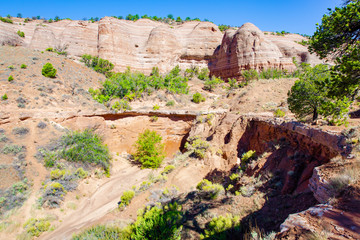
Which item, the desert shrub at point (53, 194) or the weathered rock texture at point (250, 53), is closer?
the desert shrub at point (53, 194)

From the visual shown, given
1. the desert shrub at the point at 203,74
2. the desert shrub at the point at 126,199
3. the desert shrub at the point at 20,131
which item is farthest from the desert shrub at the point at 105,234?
the desert shrub at the point at 203,74

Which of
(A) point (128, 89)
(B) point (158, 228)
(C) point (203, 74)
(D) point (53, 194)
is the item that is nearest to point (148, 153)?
(D) point (53, 194)

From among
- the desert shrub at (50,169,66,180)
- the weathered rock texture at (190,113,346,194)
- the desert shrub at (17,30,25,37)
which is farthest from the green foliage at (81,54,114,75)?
the weathered rock texture at (190,113,346,194)

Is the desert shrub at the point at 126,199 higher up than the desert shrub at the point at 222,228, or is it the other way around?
the desert shrub at the point at 222,228

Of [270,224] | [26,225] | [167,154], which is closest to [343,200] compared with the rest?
[270,224]

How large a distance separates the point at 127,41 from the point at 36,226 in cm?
3955

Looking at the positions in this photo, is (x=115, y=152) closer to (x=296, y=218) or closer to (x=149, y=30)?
(x=296, y=218)

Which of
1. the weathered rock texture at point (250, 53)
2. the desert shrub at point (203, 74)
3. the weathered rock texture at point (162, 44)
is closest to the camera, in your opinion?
the weathered rock texture at point (250, 53)

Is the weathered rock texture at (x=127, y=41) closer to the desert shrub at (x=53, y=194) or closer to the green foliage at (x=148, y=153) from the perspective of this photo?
the green foliage at (x=148, y=153)

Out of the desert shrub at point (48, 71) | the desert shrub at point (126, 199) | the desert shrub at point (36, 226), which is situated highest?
the desert shrub at point (48, 71)

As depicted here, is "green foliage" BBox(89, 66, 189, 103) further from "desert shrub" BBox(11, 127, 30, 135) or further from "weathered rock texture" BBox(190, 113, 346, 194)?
"weathered rock texture" BBox(190, 113, 346, 194)

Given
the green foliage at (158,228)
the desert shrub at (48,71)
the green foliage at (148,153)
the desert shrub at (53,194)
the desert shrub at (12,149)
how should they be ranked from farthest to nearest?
the desert shrub at (48,71), the green foliage at (148,153), the desert shrub at (12,149), the desert shrub at (53,194), the green foliage at (158,228)

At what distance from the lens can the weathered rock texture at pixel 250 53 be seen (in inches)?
1368

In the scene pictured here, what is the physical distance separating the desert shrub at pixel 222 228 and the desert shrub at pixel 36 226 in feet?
27.9
